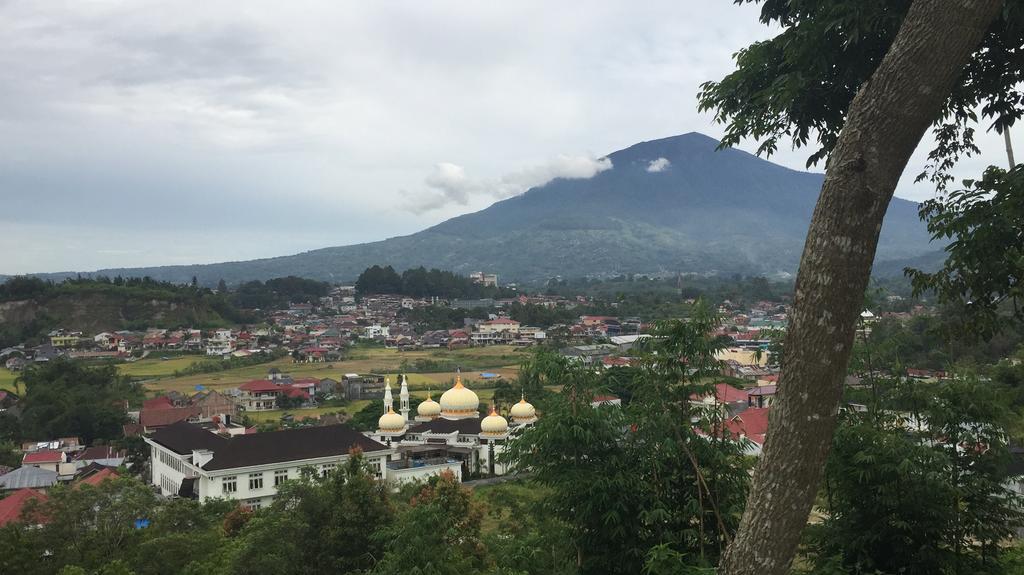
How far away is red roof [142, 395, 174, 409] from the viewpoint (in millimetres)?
27200

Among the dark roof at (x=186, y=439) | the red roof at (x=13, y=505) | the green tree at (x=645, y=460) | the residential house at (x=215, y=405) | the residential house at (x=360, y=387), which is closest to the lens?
the green tree at (x=645, y=460)

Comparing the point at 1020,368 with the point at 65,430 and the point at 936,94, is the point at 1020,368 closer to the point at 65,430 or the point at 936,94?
the point at 936,94

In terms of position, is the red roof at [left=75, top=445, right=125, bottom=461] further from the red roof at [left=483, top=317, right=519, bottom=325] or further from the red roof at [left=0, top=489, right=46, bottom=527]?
the red roof at [left=483, top=317, right=519, bottom=325]

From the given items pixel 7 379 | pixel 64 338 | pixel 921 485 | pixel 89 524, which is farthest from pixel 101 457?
pixel 64 338

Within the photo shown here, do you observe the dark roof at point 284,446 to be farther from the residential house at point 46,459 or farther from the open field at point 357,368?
the open field at point 357,368

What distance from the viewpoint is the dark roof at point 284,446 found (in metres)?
16.5

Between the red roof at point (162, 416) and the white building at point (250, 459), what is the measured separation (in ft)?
22.3

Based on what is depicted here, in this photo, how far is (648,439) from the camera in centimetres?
440

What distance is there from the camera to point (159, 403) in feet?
92.7

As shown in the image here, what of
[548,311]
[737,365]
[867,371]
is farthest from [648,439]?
[548,311]

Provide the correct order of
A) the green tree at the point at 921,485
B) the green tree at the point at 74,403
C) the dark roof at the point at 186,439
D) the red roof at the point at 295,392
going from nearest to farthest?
the green tree at the point at 921,485, the dark roof at the point at 186,439, the green tree at the point at 74,403, the red roof at the point at 295,392

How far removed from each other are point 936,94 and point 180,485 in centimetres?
1860

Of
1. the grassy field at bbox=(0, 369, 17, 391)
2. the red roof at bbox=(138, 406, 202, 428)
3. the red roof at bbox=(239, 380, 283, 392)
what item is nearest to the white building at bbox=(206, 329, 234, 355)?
the grassy field at bbox=(0, 369, 17, 391)

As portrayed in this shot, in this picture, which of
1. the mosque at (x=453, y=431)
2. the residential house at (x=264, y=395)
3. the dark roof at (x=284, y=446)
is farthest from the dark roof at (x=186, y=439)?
the residential house at (x=264, y=395)
